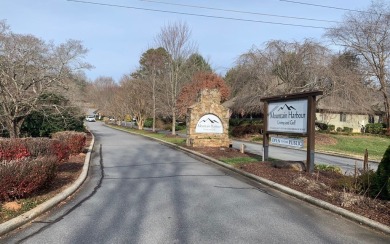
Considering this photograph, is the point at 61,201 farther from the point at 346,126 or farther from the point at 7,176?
the point at 346,126

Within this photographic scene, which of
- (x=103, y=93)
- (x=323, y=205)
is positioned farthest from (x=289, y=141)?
(x=103, y=93)

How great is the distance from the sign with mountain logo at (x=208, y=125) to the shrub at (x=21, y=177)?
41.7ft

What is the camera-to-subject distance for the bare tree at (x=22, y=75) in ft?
47.9


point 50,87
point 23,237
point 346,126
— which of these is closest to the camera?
point 23,237

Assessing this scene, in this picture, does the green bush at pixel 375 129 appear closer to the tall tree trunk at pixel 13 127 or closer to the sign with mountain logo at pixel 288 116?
the sign with mountain logo at pixel 288 116

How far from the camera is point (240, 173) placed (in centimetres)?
1073

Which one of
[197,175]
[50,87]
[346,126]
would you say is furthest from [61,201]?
[346,126]

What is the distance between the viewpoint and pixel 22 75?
15.4 m

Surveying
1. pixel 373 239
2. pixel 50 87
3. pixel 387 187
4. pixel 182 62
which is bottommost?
pixel 373 239

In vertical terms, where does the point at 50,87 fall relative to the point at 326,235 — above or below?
above

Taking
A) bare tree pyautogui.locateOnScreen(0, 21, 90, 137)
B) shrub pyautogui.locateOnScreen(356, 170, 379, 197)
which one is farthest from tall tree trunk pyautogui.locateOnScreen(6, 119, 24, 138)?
shrub pyautogui.locateOnScreen(356, 170, 379, 197)

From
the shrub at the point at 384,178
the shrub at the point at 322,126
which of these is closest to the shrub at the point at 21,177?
the shrub at the point at 384,178

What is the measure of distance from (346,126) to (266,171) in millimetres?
38130

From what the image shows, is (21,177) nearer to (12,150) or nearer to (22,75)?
(12,150)
